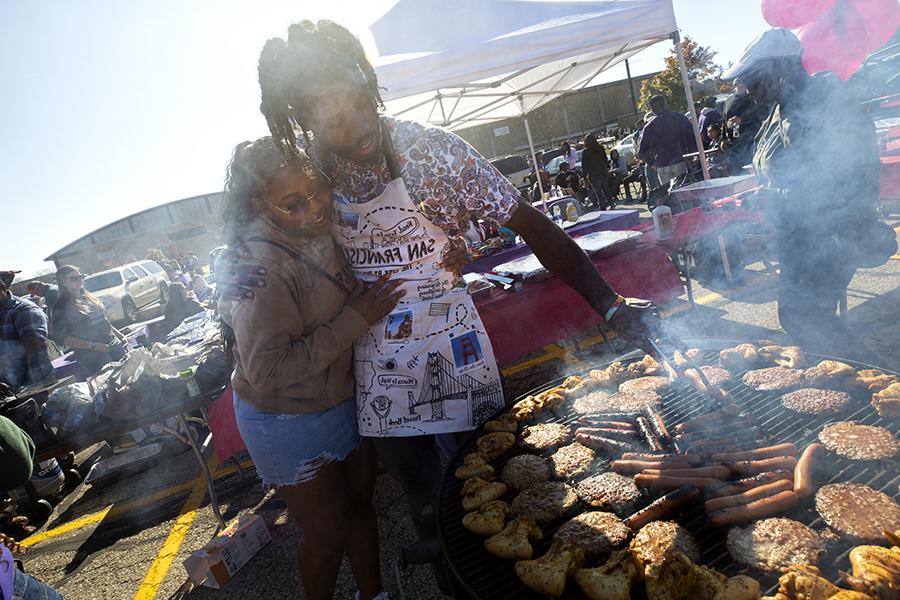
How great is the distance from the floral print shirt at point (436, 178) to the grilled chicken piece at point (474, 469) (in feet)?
3.20

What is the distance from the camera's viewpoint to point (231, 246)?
5.69 ft

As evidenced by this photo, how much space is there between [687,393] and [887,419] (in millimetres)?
673

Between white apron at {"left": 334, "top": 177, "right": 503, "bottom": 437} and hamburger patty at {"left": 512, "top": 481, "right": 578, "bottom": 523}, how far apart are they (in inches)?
18.1

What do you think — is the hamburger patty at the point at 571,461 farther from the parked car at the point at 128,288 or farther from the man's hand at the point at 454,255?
the parked car at the point at 128,288

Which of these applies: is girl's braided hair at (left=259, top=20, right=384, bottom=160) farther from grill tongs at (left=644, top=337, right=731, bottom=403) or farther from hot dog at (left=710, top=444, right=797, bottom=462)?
hot dog at (left=710, top=444, right=797, bottom=462)

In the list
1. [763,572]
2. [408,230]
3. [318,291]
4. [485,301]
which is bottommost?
[763,572]

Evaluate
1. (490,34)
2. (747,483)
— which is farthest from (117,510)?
(490,34)

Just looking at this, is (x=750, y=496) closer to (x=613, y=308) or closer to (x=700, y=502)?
(x=700, y=502)

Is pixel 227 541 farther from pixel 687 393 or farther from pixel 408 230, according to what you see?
pixel 687 393

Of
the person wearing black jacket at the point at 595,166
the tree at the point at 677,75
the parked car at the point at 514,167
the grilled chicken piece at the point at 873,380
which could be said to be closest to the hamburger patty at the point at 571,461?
the grilled chicken piece at the point at 873,380

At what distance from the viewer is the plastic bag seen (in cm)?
389

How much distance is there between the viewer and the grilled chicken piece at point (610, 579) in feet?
4.08

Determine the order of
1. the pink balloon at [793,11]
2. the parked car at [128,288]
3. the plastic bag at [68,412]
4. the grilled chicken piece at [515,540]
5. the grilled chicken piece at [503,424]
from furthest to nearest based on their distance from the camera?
the parked car at [128,288]
the plastic bag at [68,412]
the pink balloon at [793,11]
the grilled chicken piece at [503,424]
the grilled chicken piece at [515,540]

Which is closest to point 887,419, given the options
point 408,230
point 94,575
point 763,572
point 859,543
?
point 859,543
